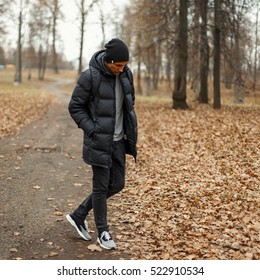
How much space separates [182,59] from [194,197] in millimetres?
14194

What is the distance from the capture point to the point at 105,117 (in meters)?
4.84

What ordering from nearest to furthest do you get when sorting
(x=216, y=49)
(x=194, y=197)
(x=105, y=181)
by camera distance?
(x=105, y=181) < (x=194, y=197) < (x=216, y=49)

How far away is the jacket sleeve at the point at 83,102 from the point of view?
478 cm

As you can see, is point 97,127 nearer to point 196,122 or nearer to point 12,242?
point 12,242

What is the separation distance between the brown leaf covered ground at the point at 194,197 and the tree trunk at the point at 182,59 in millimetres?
6880

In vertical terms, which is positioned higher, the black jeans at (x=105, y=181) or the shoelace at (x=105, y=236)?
the black jeans at (x=105, y=181)

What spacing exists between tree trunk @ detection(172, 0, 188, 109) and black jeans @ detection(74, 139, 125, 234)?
1593 centimetres

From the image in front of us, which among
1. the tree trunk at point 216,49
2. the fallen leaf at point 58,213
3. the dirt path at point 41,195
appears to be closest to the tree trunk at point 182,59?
the tree trunk at point 216,49

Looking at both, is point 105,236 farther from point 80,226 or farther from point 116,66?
point 116,66

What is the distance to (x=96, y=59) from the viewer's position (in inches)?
191

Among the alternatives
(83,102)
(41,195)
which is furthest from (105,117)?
(41,195)

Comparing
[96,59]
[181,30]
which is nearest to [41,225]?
[96,59]

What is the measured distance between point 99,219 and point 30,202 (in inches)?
93.9

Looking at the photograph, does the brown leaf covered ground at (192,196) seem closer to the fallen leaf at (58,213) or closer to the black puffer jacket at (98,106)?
the fallen leaf at (58,213)
